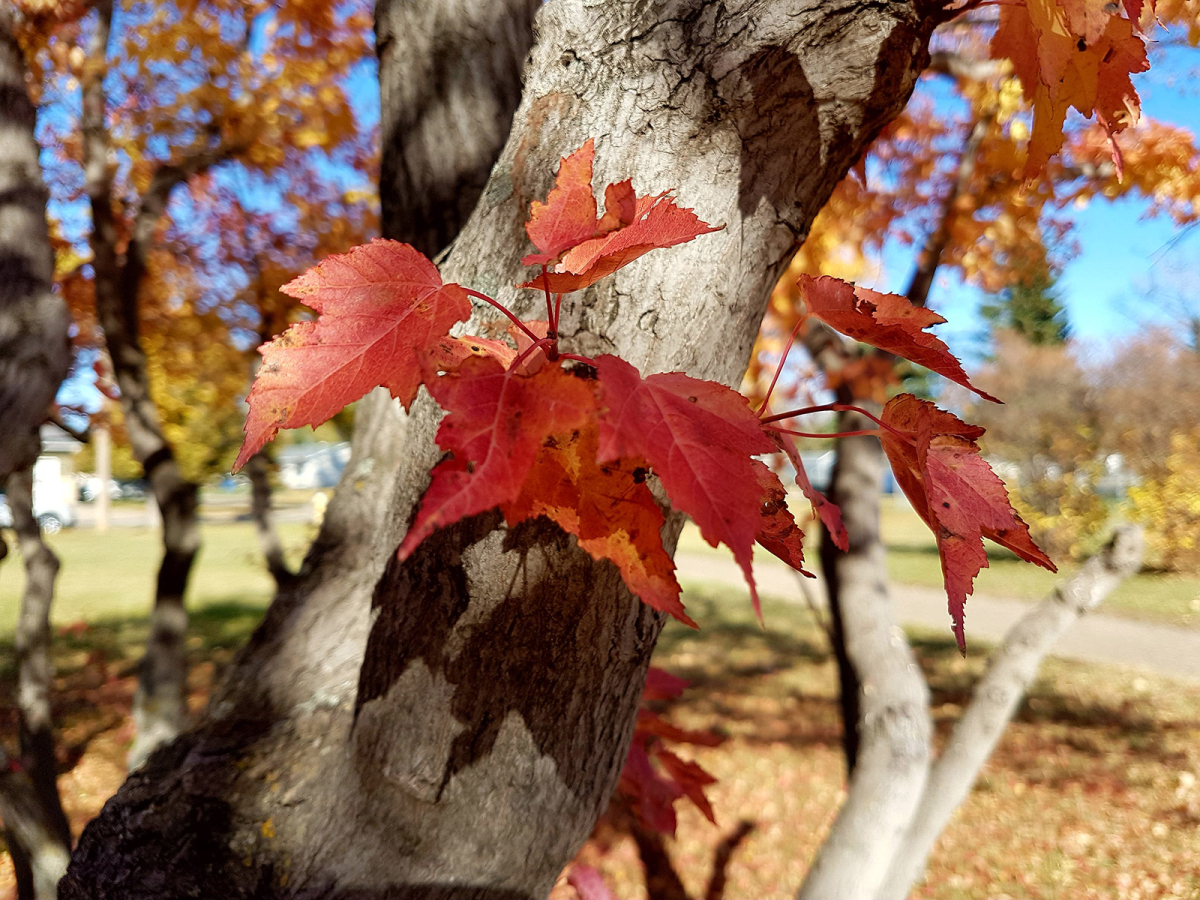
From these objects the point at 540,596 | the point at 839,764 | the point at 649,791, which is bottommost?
the point at 839,764

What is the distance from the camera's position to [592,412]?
0.54m

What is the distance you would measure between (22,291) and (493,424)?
1505 mm

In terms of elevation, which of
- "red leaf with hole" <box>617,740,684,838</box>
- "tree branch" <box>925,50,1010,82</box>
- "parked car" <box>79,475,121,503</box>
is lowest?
"parked car" <box>79,475,121,503</box>

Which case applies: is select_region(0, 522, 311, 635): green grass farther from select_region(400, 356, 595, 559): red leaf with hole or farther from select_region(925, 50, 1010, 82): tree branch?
select_region(400, 356, 595, 559): red leaf with hole

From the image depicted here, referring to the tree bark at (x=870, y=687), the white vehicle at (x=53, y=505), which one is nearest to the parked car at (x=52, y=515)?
the white vehicle at (x=53, y=505)

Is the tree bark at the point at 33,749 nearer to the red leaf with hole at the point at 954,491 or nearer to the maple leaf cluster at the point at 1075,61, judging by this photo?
the red leaf with hole at the point at 954,491

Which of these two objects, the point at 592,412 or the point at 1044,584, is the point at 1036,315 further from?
the point at 592,412

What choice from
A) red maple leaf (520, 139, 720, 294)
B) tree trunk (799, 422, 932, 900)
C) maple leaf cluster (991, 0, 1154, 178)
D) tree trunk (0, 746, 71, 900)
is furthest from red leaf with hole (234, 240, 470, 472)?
tree trunk (799, 422, 932, 900)

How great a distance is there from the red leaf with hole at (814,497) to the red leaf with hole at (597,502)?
15cm

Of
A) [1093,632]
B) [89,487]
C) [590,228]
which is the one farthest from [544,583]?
[89,487]

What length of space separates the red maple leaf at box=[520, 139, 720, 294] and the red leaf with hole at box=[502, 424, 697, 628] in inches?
5.8

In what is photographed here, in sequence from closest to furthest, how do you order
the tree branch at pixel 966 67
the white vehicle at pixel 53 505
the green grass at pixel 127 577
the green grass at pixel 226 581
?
the tree branch at pixel 966 67 < the green grass at pixel 226 581 < the green grass at pixel 127 577 < the white vehicle at pixel 53 505

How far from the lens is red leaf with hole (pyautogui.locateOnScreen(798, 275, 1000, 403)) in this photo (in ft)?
2.12

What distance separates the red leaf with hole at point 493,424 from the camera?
1.59 feet
